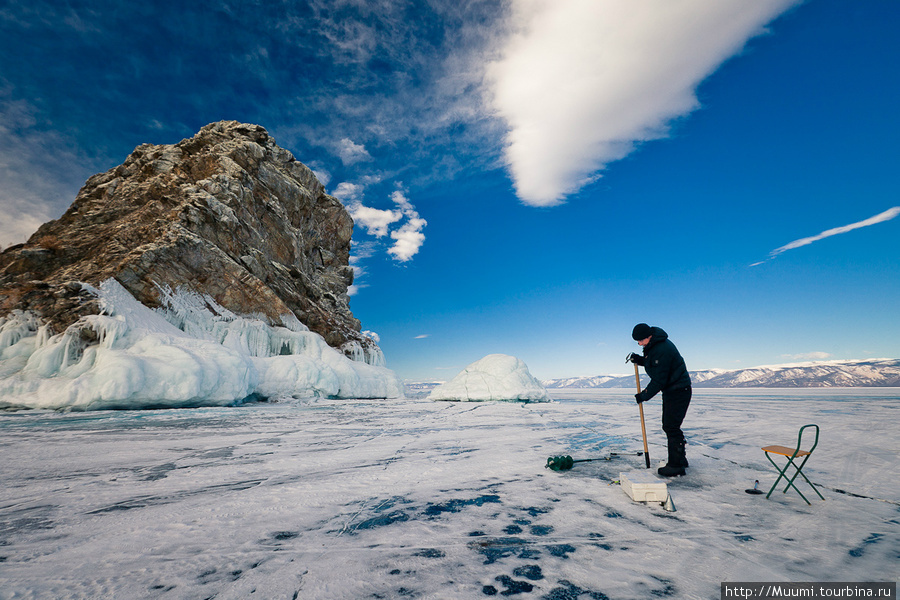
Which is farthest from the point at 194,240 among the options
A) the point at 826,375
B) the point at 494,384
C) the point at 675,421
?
the point at 826,375

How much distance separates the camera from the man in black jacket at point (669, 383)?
397 centimetres

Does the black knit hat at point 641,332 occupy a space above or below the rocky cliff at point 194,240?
below

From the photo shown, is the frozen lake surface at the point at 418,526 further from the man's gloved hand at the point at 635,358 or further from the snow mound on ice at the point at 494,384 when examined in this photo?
the snow mound on ice at the point at 494,384

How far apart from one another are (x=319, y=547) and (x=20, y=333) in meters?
20.0

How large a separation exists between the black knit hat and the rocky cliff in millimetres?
19520

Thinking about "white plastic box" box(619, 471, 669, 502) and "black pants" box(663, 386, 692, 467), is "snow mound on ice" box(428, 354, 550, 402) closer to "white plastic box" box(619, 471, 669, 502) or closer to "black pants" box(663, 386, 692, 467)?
"black pants" box(663, 386, 692, 467)

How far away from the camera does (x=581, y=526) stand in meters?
2.47

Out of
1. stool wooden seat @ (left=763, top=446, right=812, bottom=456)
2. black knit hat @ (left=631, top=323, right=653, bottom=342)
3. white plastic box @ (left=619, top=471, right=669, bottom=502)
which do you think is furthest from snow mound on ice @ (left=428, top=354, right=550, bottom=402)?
white plastic box @ (left=619, top=471, right=669, bottom=502)

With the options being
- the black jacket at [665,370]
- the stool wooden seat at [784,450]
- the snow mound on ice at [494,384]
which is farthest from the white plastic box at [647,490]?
the snow mound on ice at [494,384]

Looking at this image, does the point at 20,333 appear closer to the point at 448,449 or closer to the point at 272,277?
the point at 272,277

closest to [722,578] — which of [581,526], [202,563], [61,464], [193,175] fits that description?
[581,526]

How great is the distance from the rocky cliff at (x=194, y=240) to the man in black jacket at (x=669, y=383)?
64.5 ft

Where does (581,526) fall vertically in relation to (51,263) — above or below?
below

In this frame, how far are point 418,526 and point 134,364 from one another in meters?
14.3
